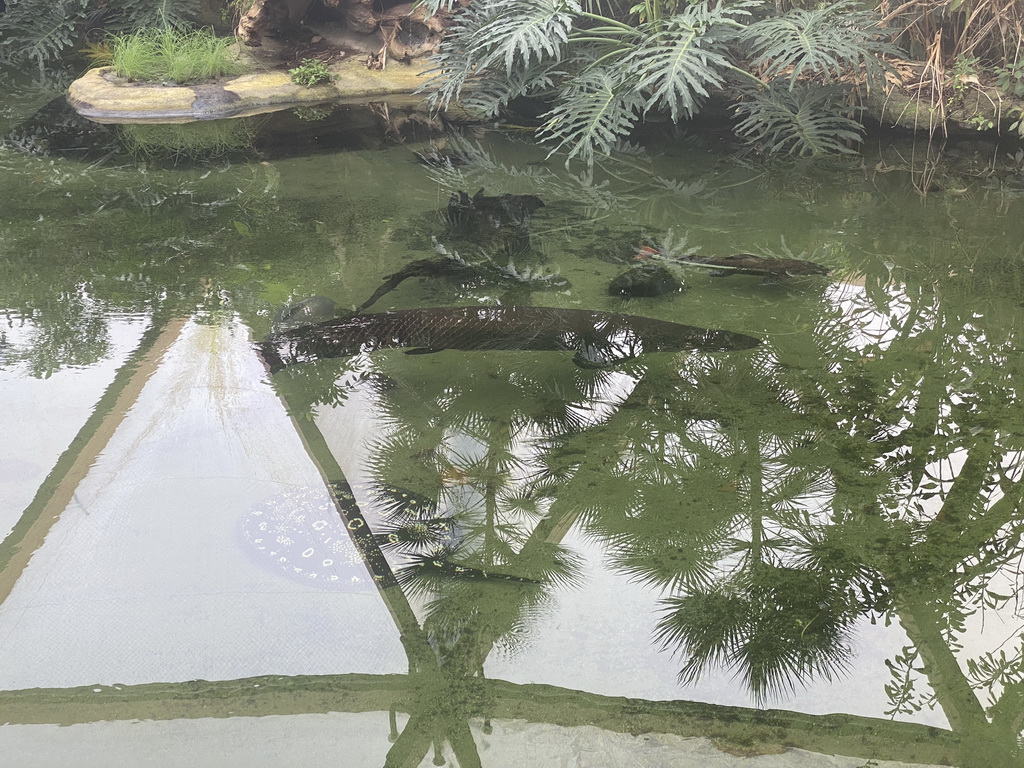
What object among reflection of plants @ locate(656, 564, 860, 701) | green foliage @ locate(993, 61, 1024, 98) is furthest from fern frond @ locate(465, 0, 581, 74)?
reflection of plants @ locate(656, 564, 860, 701)

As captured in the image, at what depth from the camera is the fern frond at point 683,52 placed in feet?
16.1

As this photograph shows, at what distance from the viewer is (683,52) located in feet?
16.5

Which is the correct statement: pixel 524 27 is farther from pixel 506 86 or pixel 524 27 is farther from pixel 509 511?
pixel 509 511

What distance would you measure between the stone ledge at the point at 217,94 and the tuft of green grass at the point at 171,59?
0.13 meters

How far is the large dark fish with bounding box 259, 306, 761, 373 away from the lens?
10.2 ft

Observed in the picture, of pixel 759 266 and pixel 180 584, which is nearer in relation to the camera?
pixel 180 584

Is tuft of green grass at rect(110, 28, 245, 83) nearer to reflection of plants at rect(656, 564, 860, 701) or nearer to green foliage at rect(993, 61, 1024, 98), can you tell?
green foliage at rect(993, 61, 1024, 98)

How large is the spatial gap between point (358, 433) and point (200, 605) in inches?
32.8

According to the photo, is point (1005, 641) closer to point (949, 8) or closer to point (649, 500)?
point (649, 500)

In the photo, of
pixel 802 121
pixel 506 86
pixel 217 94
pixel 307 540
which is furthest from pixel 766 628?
pixel 217 94

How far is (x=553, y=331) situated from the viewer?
3.19 metres

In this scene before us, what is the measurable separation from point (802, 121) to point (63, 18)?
7414mm

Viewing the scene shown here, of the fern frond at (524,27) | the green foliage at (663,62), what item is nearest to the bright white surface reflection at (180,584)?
the green foliage at (663,62)

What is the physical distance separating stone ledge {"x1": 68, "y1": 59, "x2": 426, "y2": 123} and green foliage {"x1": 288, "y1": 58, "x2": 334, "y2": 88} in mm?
52
